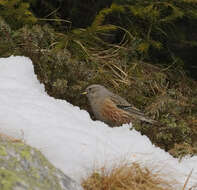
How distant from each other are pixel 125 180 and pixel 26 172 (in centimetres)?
119

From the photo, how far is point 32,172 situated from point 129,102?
3.74 meters

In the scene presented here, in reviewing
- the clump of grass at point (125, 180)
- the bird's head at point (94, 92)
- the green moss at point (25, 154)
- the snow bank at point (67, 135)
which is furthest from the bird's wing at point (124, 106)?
the green moss at point (25, 154)

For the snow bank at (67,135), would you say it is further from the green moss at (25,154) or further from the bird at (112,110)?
the green moss at (25,154)

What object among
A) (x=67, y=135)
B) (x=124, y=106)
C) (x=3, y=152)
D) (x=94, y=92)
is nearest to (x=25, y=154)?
(x=3, y=152)

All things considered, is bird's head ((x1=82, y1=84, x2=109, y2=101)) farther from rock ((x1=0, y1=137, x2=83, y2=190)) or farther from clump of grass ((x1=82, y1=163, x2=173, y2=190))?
rock ((x1=0, y1=137, x2=83, y2=190))

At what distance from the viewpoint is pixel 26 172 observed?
2779 mm

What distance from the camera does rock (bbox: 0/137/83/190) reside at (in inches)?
99.4

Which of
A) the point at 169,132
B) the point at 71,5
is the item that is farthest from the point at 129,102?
the point at 71,5

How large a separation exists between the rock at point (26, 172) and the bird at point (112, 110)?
2705 millimetres

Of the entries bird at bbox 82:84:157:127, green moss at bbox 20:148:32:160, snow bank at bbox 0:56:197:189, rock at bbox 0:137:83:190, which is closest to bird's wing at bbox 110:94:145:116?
bird at bbox 82:84:157:127

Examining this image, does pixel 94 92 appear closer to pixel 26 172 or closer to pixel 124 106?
pixel 124 106

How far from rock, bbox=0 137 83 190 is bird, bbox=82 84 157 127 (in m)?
2.70

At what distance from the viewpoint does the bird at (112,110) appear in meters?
5.74

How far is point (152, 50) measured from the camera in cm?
813
